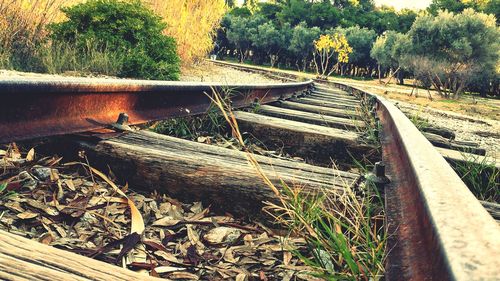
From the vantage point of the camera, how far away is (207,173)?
155cm

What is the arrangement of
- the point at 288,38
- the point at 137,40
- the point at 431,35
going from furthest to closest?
the point at 288,38
the point at 431,35
the point at 137,40

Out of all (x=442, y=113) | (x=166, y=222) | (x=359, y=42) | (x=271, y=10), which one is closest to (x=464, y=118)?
(x=442, y=113)

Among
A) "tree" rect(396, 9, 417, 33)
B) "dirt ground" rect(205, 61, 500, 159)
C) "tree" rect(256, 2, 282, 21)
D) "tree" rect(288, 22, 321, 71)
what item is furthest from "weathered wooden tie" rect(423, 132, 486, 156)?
"tree" rect(256, 2, 282, 21)

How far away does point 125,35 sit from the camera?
22.3 feet

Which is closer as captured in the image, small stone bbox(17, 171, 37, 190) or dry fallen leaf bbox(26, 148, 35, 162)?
small stone bbox(17, 171, 37, 190)

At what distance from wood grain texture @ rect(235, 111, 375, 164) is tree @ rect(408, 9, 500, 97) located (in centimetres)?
2886

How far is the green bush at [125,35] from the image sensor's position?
241 inches

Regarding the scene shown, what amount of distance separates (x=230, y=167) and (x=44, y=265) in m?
0.89

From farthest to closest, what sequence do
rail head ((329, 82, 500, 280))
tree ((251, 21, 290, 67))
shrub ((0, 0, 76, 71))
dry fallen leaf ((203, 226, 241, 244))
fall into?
tree ((251, 21, 290, 67)) < shrub ((0, 0, 76, 71)) < dry fallen leaf ((203, 226, 241, 244)) < rail head ((329, 82, 500, 280))

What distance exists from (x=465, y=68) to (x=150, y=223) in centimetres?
3224

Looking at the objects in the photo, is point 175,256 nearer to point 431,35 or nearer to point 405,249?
point 405,249

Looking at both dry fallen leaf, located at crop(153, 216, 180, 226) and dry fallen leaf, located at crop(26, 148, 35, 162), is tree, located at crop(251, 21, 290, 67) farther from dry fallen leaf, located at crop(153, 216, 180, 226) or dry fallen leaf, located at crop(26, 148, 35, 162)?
dry fallen leaf, located at crop(153, 216, 180, 226)

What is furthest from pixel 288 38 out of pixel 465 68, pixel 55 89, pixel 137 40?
pixel 55 89

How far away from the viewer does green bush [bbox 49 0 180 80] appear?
6.12 m
